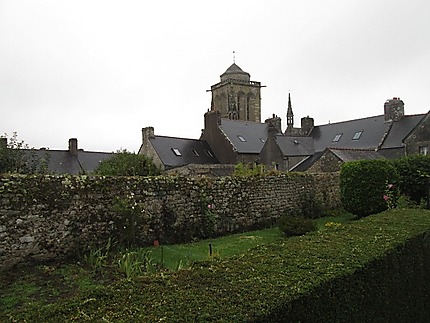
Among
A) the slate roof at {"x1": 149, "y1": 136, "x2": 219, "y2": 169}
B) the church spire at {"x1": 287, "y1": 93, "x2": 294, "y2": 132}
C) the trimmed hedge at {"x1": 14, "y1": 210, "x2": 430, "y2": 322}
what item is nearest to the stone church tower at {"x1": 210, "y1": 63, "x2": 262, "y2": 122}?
the church spire at {"x1": 287, "y1": 93, "x2": 294, "y2": 132}

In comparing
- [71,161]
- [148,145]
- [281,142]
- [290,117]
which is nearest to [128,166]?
[148,145]

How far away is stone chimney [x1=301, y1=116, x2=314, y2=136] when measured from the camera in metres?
33.0

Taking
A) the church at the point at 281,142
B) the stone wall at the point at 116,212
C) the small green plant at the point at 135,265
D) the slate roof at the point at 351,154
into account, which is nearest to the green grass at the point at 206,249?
the small green plant at the point at 135,265

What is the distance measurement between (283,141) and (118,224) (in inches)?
809

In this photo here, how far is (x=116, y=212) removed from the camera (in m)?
8.36

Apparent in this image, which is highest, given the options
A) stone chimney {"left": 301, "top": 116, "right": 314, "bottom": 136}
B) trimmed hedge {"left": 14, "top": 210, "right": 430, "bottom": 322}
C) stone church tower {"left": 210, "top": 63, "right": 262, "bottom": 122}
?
stone church tower {"left": 210, "top": 63, "right": 262, "bottom": 122}

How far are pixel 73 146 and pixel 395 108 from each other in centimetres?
2382

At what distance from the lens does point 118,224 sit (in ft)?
27.4

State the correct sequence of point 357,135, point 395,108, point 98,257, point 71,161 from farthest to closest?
point 357,135 → point 71,161 → point 395,108 → point 98,257

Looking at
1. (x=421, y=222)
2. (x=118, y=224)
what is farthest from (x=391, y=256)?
(x=118, y=224)

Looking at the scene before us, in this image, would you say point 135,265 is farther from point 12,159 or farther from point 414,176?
point 414,176

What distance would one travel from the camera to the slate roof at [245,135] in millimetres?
29531

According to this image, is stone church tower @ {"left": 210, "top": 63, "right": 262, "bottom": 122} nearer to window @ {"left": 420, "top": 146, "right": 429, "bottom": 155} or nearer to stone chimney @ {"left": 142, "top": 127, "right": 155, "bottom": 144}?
stone chimney @ {"left": 142, "top": 127, "right": 155, "bottom": 144}

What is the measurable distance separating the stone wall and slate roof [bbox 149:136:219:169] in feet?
52.3
